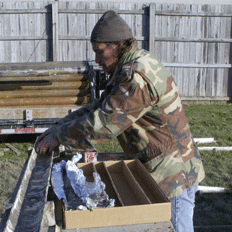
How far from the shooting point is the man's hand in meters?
2.47

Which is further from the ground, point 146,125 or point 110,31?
point 110,31

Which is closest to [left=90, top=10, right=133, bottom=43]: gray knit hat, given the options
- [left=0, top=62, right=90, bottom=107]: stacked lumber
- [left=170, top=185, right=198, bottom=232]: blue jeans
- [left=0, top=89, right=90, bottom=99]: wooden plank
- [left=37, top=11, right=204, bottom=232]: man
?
[left=37, top=11, right=204, bottom=232]: man

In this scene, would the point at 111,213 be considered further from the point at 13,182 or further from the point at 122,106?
the point at 13,182

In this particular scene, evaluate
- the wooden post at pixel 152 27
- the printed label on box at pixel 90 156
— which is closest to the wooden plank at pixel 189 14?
the wooden post at pixel 152 27

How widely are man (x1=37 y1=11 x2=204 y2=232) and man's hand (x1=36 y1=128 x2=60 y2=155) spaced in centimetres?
1

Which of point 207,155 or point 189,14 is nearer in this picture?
point 207,155

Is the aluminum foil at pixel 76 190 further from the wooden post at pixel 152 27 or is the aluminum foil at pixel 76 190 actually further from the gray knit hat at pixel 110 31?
the wooden post at pixel 152 27

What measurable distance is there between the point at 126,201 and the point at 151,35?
30.3 feet

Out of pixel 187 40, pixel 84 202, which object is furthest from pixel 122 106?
pixel 187 40

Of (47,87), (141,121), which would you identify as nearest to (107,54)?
(141,121)

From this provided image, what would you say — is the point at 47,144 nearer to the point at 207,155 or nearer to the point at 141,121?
the point at 141,121

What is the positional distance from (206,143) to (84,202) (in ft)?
18.8

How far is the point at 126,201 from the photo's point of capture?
206 cm

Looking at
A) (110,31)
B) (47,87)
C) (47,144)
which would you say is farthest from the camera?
(47,87)
